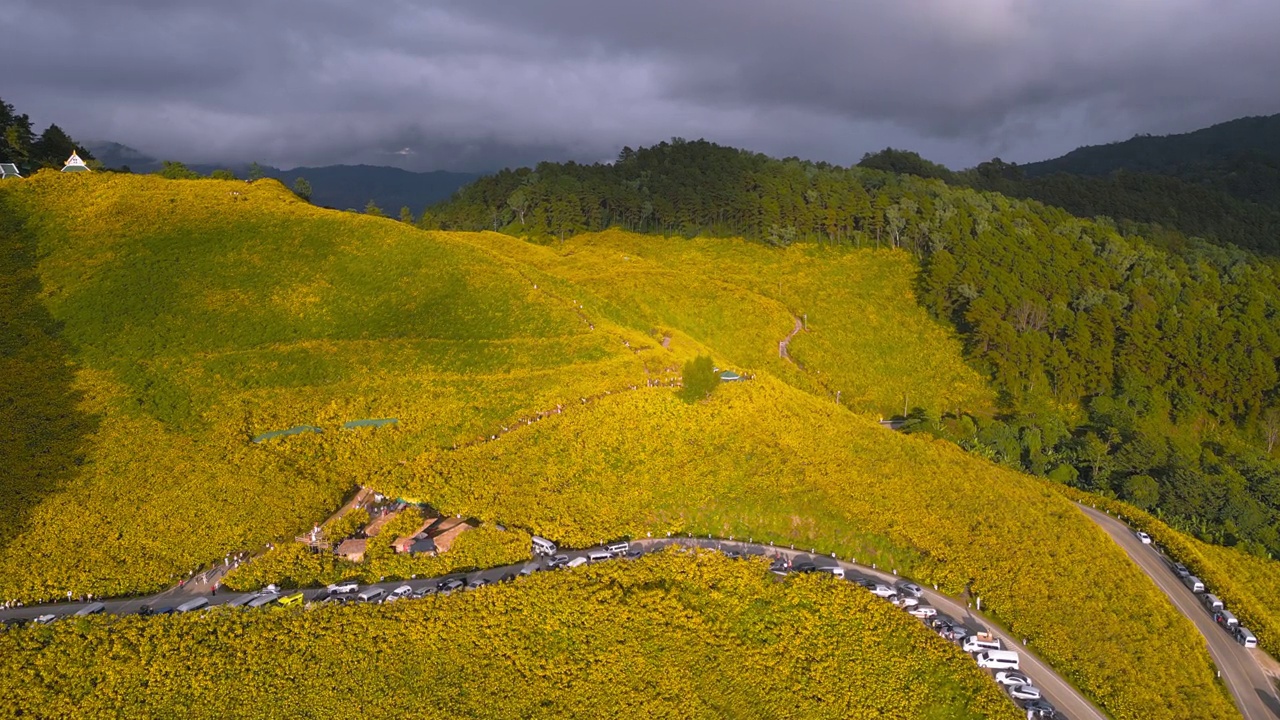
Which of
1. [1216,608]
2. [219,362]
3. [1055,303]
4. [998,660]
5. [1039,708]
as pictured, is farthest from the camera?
[1055,303]

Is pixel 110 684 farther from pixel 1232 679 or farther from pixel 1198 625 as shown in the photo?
pixel 1198 625

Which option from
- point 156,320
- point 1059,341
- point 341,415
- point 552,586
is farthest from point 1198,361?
point 156,320

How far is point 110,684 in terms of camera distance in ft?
94.8

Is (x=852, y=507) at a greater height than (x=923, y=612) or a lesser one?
greater

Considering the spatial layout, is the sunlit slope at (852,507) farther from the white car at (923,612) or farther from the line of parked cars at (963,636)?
the white car at (923,612)

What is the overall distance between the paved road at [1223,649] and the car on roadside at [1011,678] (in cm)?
1074

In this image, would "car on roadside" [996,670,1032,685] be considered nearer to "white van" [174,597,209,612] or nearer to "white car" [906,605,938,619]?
"white car" [906,605,938,619]

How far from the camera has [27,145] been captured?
8750cm

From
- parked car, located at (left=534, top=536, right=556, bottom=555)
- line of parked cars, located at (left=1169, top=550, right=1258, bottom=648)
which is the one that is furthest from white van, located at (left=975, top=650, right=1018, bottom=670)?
parked car, located at (left=534, top=536, right=556, bottom=555)

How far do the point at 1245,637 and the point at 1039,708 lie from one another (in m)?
16.7

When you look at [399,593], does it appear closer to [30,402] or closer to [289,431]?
[289,431]

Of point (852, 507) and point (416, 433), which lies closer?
point (852, 507)

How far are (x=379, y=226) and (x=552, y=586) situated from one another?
189ft

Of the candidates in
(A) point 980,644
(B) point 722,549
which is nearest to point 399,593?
(B) point 722,549
